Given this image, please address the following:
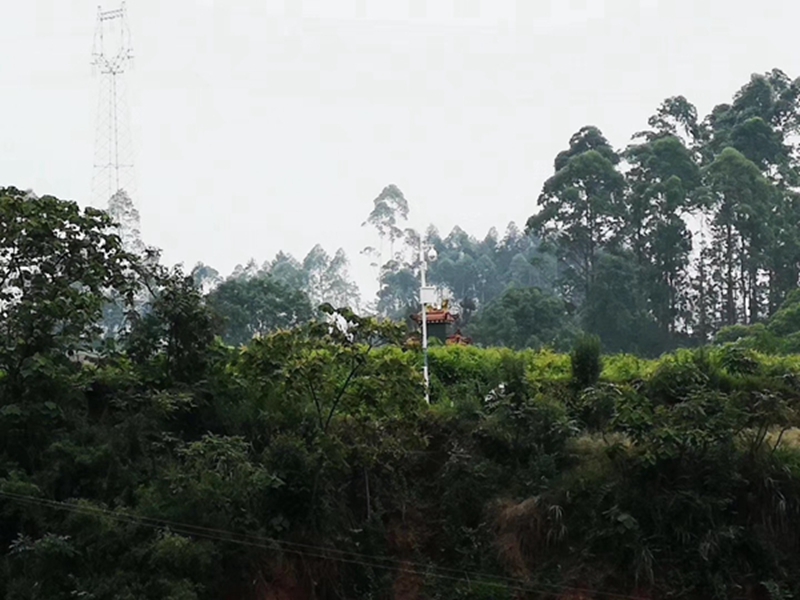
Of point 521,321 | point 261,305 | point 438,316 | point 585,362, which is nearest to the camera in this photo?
point 585,362

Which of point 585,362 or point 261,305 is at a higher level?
point 261,305

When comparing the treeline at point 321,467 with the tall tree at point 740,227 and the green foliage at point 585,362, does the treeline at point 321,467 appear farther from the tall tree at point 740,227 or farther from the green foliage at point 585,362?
the tall tree at point 740,227

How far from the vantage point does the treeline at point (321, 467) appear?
39.9 ft

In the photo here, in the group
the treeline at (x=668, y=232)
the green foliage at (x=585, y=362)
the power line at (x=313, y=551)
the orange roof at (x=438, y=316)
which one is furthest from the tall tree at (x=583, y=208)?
the power line at (x=313, y=551)

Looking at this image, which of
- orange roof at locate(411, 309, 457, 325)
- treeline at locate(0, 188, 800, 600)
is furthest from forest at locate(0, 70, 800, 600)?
orange roof at locate(411, 309, 457, 325)

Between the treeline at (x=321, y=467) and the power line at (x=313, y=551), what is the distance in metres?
0.03

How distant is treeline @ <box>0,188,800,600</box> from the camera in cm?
1216

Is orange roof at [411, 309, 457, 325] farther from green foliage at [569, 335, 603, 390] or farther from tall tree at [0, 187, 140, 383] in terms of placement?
tall tree at [0, 187, 140, 383]

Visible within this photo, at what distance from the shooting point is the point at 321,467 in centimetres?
1291

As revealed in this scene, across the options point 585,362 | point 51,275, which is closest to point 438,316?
point 585,362

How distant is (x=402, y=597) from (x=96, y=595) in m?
3.58

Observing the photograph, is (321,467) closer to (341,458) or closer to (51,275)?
(341,458)

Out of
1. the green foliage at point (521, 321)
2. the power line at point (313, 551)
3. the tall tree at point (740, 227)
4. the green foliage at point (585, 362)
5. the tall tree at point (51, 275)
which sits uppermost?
the tall tree at point (740, 227)

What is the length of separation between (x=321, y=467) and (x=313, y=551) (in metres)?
0.98
